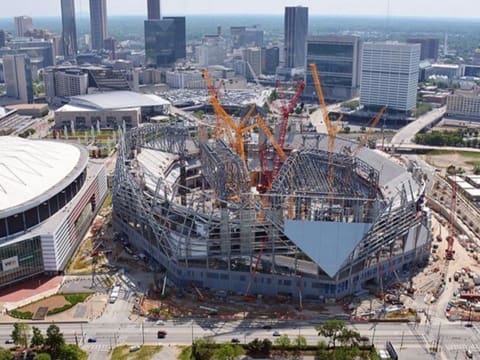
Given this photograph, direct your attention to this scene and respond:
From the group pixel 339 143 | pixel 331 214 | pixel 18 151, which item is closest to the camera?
pixel 331 214

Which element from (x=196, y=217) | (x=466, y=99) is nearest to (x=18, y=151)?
(x=196, y=217)

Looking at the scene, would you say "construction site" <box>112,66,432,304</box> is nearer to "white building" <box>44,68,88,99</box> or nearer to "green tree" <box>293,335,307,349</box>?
"green tree" <box>293,335,307,349</box>

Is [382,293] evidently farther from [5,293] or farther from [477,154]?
[477,154]

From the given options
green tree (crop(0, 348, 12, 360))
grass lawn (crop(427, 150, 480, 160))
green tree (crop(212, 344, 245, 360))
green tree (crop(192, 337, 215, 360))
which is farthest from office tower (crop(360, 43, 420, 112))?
green tree (crop(0, 348, 12, 360))

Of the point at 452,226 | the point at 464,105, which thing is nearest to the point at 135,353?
the point at 452,226

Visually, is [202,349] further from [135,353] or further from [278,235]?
[278,235]

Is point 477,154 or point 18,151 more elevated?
point 18,151
